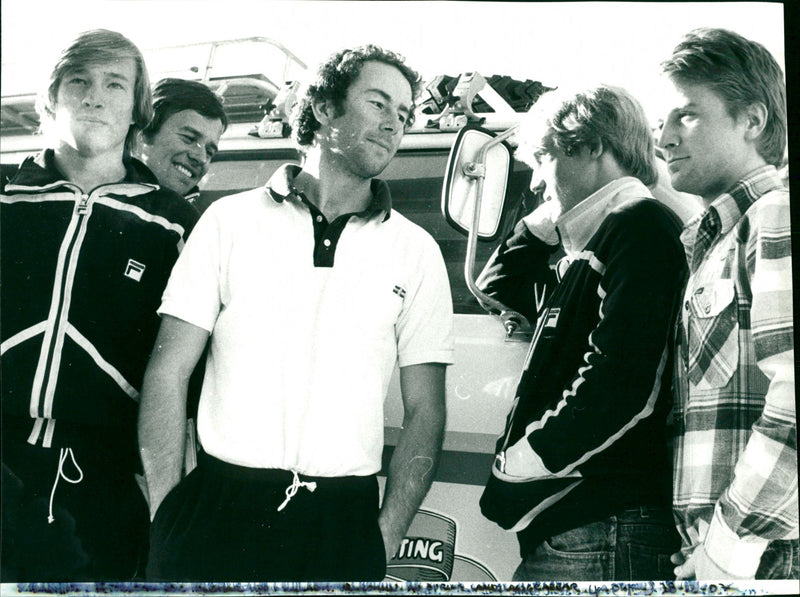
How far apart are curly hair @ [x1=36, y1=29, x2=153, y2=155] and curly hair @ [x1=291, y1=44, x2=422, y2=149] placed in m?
0.48

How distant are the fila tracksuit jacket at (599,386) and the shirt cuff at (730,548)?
146 millimetres

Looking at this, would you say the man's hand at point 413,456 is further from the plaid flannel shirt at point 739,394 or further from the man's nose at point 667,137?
the man's nose at point 667,137

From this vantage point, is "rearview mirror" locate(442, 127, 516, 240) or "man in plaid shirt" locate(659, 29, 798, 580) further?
"rearview mirror" locate(442, 127, 516, 240)

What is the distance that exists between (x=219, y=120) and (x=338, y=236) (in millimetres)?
553

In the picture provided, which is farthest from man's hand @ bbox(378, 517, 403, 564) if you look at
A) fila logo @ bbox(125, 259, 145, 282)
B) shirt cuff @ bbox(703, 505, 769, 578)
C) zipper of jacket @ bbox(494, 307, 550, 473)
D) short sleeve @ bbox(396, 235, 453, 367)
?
fila logo @ bbox(125, 259, 145, 282)

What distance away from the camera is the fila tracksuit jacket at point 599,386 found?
2492mm

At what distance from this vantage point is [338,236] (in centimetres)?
258

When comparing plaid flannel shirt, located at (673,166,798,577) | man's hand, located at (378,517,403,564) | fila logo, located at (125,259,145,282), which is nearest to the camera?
plaid flannel shirt, located at (673,166,798,577)

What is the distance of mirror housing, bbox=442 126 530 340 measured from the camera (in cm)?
A: 264

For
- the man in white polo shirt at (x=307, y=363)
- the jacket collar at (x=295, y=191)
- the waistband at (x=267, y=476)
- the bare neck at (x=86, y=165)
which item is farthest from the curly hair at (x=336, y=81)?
the waistband at (x=267, y=476)

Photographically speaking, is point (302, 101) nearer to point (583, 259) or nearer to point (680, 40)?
point (583, 259)

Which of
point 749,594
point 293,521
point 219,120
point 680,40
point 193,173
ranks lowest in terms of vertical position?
point 749,594

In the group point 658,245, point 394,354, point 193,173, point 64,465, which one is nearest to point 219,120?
point 193,173

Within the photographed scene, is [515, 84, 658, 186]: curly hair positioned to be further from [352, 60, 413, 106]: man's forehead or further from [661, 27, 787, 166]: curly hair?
[352, 60, 413, 106]: man's forehead
